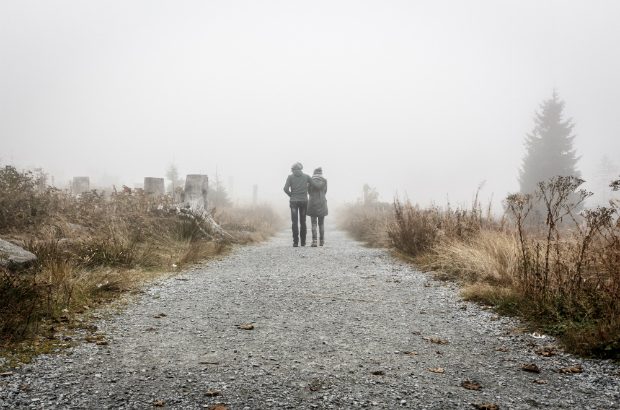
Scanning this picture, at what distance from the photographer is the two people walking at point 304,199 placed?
37.4 ft

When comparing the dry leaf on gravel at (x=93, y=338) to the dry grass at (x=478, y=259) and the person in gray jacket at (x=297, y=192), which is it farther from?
the person in gray jacket at (x=297, y=192)

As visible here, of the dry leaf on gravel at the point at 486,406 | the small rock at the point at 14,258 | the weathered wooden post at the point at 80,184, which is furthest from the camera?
the weathered wooden post at the point at 80,184

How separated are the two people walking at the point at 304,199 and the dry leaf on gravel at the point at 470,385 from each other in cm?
839

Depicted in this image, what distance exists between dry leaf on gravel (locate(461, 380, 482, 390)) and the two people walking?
839 cm

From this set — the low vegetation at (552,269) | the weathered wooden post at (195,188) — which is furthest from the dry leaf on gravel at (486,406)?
the weathered wooden post at (195,188)

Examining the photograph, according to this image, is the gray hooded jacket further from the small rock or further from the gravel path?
the small rock

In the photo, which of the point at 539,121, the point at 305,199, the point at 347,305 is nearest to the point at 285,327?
the point at 347,305

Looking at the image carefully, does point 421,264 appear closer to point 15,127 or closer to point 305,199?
point 305,199

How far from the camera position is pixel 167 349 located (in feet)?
10.8

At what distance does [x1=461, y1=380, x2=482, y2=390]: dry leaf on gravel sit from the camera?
8.79 ft

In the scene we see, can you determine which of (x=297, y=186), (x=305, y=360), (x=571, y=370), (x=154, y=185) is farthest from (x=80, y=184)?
(x=571, y=370)

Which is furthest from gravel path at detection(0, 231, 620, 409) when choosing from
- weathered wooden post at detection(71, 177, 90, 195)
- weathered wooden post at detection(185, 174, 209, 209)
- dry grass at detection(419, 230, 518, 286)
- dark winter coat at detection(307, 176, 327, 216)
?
weathered wooden post at detection(71, 177, 90, 195)

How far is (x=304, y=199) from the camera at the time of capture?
11453mm

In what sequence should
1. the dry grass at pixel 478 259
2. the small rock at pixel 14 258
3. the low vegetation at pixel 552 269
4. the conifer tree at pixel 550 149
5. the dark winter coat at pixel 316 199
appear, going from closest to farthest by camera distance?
1. the low vegetation at pixel 552 269
2. the small rock at pixel 14 258
3. the dry grass at pixel 478 259
4. the dark winter coat at pixel 316 199
5. the conifer tree at pixel 550 149
